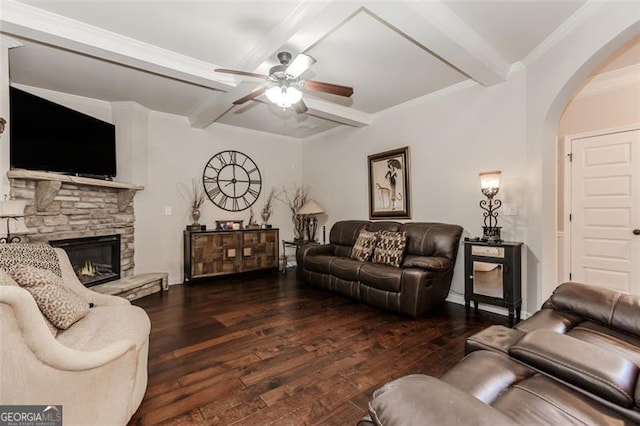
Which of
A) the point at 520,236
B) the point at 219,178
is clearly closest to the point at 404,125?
the point at 520,236

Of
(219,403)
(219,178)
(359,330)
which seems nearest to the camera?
(219,403)

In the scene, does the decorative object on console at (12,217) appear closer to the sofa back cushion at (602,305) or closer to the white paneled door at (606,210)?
the sofa back cushion at (602,305)

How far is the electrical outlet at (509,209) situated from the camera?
324 centimetres

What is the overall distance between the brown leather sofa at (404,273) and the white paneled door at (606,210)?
168 centimetres

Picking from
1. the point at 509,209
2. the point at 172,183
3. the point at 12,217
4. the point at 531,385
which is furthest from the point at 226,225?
the point at 531,385

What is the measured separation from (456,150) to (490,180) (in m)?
0.73

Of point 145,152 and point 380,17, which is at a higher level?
point 380,17

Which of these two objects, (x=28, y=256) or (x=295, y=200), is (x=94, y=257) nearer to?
(x=28, y=256)

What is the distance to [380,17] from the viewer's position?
2.16 metres

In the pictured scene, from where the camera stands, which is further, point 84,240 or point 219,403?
point 84,240

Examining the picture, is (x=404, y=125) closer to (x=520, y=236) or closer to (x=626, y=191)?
(x=520, y=236)

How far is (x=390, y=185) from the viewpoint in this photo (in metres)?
4.52

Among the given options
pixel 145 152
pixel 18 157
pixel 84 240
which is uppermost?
pixel 145 152

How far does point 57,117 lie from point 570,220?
6.31m
